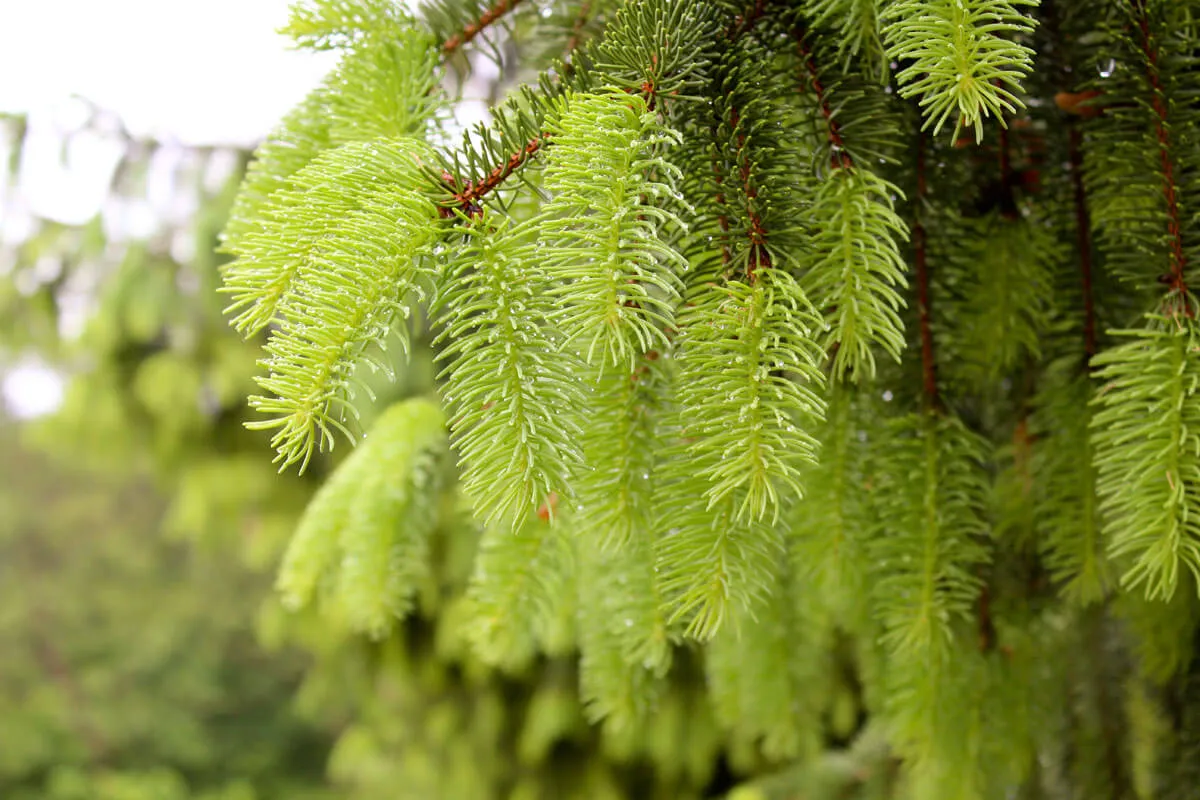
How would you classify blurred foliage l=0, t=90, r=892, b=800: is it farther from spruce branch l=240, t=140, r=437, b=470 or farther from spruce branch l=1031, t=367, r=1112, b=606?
spruce branch l=240, t=140, r=437, b=470

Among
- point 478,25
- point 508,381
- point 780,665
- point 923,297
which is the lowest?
point 780,665

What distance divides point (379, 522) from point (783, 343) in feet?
0.99

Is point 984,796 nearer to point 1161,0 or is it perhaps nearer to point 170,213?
point 1161,0

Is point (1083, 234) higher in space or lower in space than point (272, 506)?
Answer: higher

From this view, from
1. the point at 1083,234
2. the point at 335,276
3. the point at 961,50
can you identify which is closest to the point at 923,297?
the point at 1083,234

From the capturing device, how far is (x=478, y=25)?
50cm

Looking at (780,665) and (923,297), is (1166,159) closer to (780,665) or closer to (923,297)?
(923,297)

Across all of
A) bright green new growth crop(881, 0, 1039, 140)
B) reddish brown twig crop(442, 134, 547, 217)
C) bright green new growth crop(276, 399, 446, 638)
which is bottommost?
bright green new growth crop(276, 399, 446, 638)

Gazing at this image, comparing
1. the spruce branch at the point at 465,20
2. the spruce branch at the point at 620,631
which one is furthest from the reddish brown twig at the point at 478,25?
the spruce branch at the point at 620,631

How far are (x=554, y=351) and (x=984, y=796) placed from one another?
17.1 inches

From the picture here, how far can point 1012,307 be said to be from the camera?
0.48 meters

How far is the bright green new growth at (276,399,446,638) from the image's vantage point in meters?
0.52

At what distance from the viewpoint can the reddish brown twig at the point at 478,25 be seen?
49cm

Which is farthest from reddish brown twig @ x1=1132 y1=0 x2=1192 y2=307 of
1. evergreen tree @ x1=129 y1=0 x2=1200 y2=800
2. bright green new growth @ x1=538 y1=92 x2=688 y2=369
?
bright green new growth @ x1=538 y1=92 x2=688 y2=369
